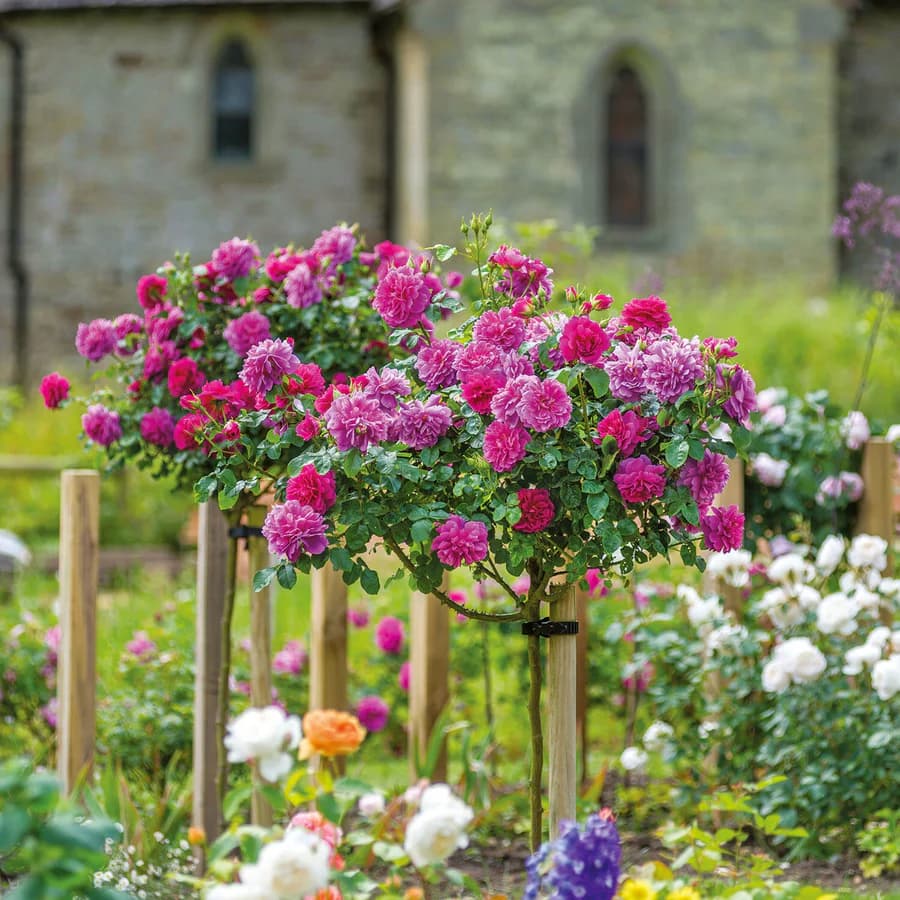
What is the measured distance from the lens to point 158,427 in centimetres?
426

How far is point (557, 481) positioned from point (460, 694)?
10.9ft

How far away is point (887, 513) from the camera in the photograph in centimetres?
534

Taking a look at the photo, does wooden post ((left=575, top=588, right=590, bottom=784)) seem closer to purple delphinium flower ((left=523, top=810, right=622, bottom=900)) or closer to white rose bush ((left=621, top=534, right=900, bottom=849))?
white rose bush ((left=621, top=534, right=900, bottom=849))

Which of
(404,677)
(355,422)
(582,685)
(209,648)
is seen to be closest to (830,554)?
(582,685)

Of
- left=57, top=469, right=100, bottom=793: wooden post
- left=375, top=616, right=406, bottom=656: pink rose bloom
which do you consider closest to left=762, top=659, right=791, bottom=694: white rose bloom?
left=375, top=616, right=406, bottom=656: pink rose bloom

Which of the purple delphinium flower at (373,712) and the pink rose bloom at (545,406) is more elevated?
the pink rose bloom at (545,406)

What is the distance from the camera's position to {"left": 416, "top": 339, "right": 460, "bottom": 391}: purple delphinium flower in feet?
10.8

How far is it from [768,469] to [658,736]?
1092 mm

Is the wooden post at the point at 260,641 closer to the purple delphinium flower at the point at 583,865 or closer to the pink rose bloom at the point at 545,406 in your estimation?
the pink rose bloom at the point at 545,406

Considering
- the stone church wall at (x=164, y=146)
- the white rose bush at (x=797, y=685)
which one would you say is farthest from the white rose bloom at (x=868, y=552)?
the stone church wall at (x=164, y=146)

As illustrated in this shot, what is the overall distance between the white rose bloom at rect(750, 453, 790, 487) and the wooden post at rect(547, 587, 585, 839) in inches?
81.2

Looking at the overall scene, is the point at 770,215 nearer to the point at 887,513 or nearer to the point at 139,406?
the point at 887,513

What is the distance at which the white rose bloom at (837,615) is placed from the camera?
4570 mm

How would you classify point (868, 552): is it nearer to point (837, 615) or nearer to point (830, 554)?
point (830, 554)
